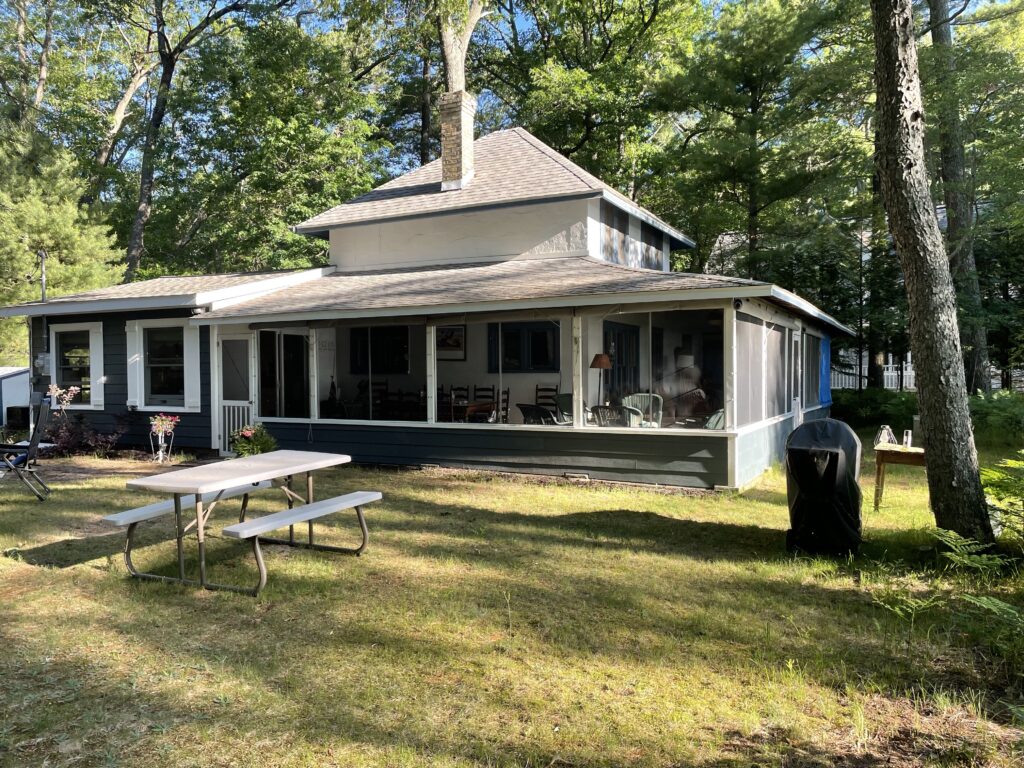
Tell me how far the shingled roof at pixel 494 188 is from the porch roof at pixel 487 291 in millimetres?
1171

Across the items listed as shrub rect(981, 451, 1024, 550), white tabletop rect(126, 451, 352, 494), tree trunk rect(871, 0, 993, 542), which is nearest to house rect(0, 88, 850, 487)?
tree trunk rect(871, 0, 993, 542)

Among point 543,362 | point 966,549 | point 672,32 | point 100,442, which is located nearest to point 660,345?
point 543,362

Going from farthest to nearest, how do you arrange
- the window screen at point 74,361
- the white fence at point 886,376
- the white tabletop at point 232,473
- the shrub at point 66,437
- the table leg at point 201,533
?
the white fence at point 886,376 → the window screen at point 74,361 → the shrub at point 66,437 → the table leg at point 201,533 → the white tabletop at point 232,473

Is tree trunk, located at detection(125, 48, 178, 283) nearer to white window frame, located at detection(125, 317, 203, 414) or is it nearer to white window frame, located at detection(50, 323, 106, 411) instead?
white window frame, located at detection(50, 323, 106, 411)

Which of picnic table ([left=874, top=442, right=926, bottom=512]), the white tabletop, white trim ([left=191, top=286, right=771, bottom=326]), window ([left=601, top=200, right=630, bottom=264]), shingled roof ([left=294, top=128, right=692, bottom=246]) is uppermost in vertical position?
shingled roof ([left=294, top=128, right=692, bottom=246])

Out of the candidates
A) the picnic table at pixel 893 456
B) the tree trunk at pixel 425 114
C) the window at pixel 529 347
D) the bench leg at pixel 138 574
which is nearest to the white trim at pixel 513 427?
the picnic table at pixel 893 456

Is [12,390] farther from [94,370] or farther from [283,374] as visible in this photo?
[283,374]

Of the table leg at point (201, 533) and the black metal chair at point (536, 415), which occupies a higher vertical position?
the black metal chair at point (536, 415)

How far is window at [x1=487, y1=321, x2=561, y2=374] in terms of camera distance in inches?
512

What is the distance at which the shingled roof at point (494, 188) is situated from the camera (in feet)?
41.7

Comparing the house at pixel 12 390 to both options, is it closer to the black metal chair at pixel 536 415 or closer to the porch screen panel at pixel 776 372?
the black metal chair at pixel 536 415

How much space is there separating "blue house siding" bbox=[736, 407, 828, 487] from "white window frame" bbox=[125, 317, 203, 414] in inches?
368

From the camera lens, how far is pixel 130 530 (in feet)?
17.1

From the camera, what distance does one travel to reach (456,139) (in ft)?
47.1
